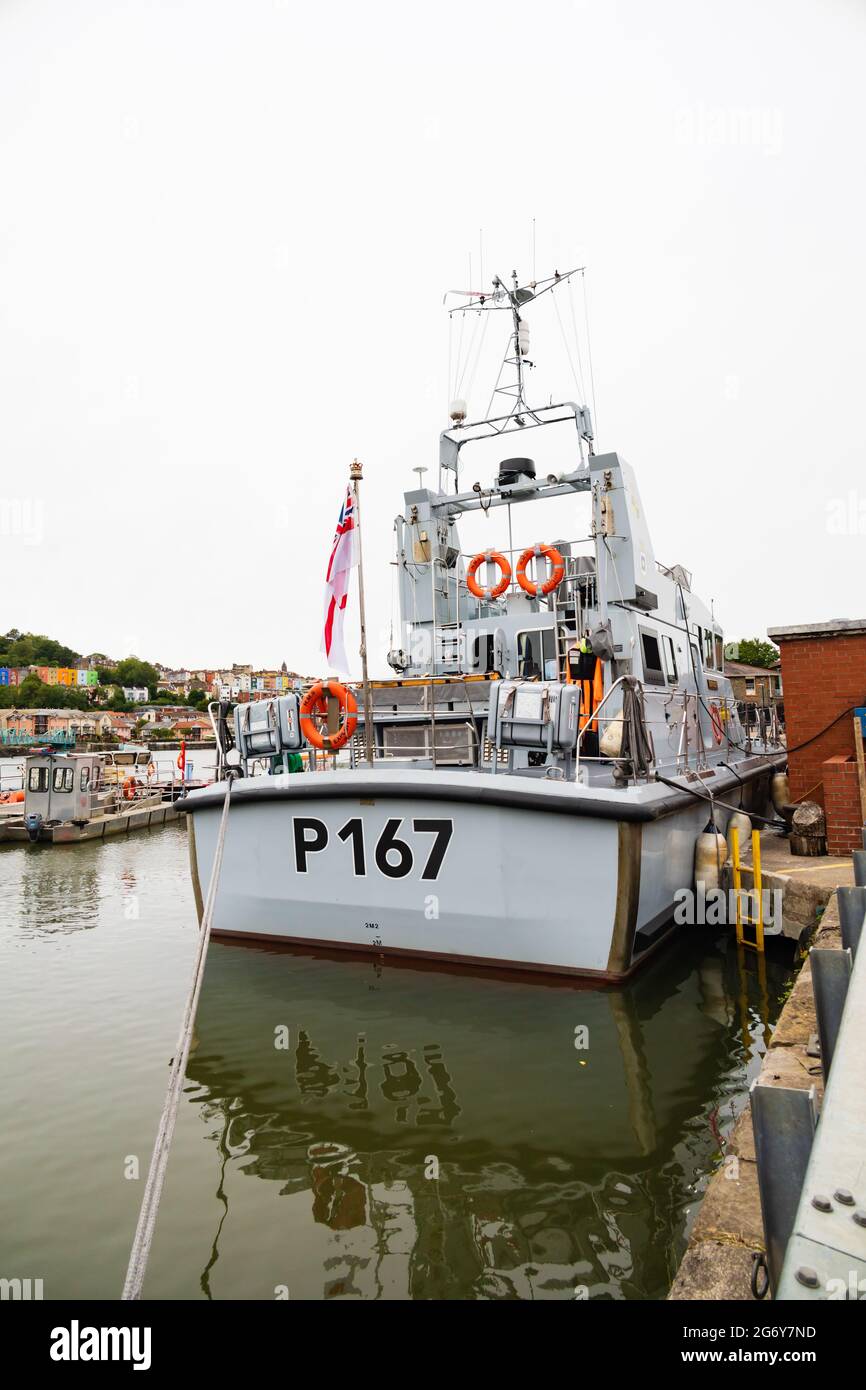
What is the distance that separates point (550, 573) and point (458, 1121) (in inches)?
262

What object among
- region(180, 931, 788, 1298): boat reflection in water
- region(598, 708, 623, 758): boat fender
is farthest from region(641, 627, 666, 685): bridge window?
region(180, 931, 788, 1298): boat reflection in water

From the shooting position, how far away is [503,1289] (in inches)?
128

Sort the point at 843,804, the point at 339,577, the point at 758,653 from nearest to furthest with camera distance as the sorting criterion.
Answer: the point at 339,577
the point at 843,804
the point at 758,653

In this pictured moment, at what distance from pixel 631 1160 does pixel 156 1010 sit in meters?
4.50

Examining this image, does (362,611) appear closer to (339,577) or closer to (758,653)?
(339,577)

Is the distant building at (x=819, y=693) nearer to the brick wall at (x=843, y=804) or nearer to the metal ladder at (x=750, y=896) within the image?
the brick wall at (x=843, y=804)

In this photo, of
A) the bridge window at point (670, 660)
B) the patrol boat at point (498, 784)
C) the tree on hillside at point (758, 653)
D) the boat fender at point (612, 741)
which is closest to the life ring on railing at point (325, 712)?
the patrol boat at point (498, 784)

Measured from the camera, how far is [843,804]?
8.01 metres

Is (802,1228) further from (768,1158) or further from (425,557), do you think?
(425,557)

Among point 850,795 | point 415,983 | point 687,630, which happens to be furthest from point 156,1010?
point 687,630

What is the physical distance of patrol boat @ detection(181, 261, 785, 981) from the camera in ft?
21.0

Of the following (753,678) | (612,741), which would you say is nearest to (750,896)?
(612,741)

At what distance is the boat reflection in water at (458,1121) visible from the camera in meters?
3.46

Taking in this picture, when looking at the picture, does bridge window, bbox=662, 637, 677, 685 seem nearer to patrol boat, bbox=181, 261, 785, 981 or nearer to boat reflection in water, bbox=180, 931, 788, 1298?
patrol boat, bbox=181, 261, 785, 981
